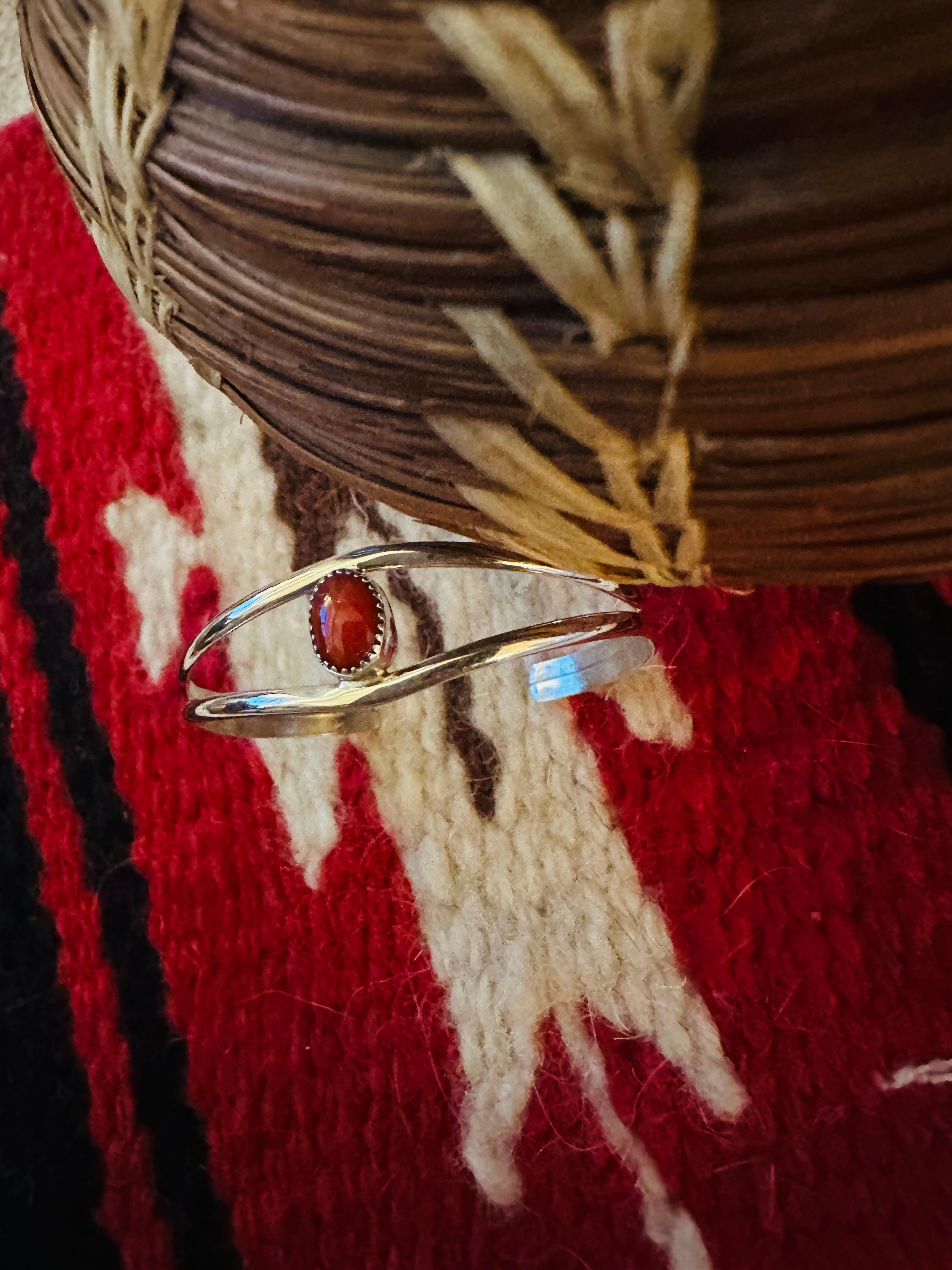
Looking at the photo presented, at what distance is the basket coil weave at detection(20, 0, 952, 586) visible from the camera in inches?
5.8

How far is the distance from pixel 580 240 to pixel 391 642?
0.22 m

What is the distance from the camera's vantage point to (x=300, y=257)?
0.60 feet

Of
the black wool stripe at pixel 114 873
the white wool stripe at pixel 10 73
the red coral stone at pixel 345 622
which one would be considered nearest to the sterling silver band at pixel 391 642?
the red coral stone at pixel 345 622

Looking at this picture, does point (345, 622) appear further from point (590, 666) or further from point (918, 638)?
point (918, 638)

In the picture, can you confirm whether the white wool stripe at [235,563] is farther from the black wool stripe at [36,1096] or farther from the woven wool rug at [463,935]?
the black wool stripe at [36,1096]

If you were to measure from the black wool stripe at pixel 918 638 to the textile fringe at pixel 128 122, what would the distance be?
0.89 feet

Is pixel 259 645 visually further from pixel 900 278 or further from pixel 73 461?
pixel 900 278

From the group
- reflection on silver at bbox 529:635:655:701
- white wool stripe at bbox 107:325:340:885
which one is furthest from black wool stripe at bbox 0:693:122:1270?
reflection on silver at bbox 529:635:655:701

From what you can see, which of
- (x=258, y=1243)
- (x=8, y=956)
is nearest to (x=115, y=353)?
(x=8, y=956)

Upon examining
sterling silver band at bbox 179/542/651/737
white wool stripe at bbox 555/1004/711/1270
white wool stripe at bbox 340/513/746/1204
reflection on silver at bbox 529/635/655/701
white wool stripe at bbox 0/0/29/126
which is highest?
white wool stripe at bbox 0/0/29/126

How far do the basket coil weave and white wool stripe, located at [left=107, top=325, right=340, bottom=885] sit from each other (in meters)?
0.23

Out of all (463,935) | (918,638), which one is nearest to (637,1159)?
(463,935)

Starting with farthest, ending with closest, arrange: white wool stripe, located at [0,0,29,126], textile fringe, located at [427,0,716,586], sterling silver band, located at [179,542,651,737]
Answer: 1. white wool stripe, located at [0,0,29,126]
2. sterling silver band, located at [179,542,651,737]
3. textile fringe, located at [427,0,716,586]

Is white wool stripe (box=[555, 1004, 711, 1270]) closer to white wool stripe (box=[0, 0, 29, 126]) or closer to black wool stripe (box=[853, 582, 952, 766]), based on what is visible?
black wool stripe (box=[853, 582, 952, 766])
